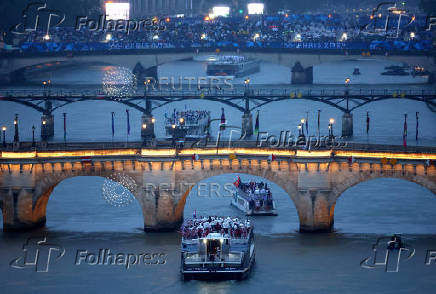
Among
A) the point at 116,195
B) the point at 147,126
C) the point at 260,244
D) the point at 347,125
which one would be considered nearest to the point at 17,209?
the point at 116,195

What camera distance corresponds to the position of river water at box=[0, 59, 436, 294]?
77.9 metres

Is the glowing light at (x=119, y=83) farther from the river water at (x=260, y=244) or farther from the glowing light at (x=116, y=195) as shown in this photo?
the river water at (x=260, y=244)

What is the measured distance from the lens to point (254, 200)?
9494 cm

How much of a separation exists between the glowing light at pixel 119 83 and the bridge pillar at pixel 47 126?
7.19 m

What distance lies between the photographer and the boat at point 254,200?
94.4 meters

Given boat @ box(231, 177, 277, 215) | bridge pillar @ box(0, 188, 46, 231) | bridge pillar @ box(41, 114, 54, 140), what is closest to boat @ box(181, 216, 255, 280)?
bridge pillar @ box(0, 188, 46, 231)

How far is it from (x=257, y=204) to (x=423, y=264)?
17.2 metres

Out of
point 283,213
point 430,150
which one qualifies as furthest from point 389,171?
point 283,213

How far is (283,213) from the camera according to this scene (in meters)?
93.9

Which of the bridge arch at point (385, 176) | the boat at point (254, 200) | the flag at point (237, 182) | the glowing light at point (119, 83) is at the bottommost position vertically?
the boat at point (254, 200)

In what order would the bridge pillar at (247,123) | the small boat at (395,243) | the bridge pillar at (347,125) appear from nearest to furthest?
1. the small boat at (395,243)
2. the bridge pillar at (347,125)
3. the bridge pillar at (247,123)

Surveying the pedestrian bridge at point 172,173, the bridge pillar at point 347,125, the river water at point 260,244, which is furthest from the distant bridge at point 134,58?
the pedestrian bridge at point 172,173

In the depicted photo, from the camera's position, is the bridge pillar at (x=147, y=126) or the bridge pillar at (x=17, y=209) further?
the bridge pillar at (x=147, y=126)

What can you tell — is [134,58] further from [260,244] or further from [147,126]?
[260,244]
